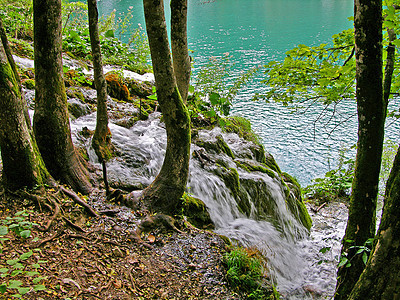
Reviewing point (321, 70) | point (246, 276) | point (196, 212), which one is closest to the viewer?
point (246, 276)

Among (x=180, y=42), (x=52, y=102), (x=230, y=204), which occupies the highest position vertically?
(x=180, y=42)

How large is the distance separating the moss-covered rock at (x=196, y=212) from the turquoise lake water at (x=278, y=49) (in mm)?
2680

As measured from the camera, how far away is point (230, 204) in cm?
714

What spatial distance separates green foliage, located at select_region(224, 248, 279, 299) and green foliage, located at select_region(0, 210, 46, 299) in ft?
8.59

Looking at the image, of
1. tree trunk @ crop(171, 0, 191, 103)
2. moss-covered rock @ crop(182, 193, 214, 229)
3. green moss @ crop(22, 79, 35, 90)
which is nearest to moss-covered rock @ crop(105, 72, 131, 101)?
green moss @ crop(22, 79, 35, 90)

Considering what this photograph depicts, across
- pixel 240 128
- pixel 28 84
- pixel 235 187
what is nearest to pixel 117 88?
pixel 28 84

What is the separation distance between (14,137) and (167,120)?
7.19ft

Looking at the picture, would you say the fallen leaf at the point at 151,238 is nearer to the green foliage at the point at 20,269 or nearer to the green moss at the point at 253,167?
the green foliage at the point at 20,269

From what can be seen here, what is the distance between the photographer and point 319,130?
1706 cm

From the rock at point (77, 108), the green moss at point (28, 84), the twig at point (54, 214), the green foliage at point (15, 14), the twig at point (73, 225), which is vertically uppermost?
the green foliage at point (15, 14)

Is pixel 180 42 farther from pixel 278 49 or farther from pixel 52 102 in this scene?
pixel 278 49

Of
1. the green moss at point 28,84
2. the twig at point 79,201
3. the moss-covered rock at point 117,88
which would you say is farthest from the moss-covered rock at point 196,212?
the moss-covered rock at point 117,88

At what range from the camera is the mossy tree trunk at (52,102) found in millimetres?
4348

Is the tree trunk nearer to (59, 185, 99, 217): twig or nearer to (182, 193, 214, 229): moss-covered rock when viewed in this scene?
(182, 193, 214, 229): moss-covered rock
